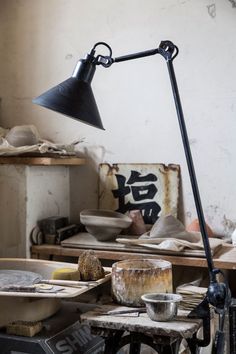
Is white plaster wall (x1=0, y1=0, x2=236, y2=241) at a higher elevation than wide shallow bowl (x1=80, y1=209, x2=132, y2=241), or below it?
higher

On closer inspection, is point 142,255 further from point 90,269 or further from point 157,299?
point 157,299

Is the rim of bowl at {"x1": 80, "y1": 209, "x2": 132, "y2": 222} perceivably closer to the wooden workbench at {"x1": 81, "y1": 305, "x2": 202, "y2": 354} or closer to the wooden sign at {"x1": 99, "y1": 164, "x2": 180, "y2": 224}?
the wooden sign at {"x1": 99, "y1": 164, "x2": 180, "y2": 224}

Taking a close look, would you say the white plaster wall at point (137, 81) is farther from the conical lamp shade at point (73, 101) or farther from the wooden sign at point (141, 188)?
the conical lamp shade at point (73, 101)

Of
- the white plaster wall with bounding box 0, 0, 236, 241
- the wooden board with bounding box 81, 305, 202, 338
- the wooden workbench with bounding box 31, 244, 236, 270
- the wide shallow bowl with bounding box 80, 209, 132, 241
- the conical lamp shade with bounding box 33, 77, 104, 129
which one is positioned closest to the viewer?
the wooden board with bounding box 81, 305, 202, 338

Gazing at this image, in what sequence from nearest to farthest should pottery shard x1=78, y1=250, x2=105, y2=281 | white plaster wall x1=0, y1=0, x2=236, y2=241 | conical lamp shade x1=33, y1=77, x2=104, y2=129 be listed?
conical lamp shade x1=33, y1=77, x2=104, y2=129, pottery shard x1=78, y1=250, x2=105, y2=281, white plaster wall x1=0, y1=0, x2=236, y2=241

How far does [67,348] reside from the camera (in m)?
1.58

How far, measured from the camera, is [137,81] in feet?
9.21

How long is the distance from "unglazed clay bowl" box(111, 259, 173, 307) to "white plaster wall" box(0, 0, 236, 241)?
1.16 meters

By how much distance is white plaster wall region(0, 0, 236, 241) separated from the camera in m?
2.67

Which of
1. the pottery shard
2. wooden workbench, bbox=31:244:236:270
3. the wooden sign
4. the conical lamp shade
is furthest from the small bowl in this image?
the wooden sign

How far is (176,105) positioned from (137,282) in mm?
560

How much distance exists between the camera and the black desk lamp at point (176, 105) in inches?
56.5

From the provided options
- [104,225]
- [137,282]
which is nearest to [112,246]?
[104,225]

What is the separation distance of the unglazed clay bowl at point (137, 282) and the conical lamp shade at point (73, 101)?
477 mm
